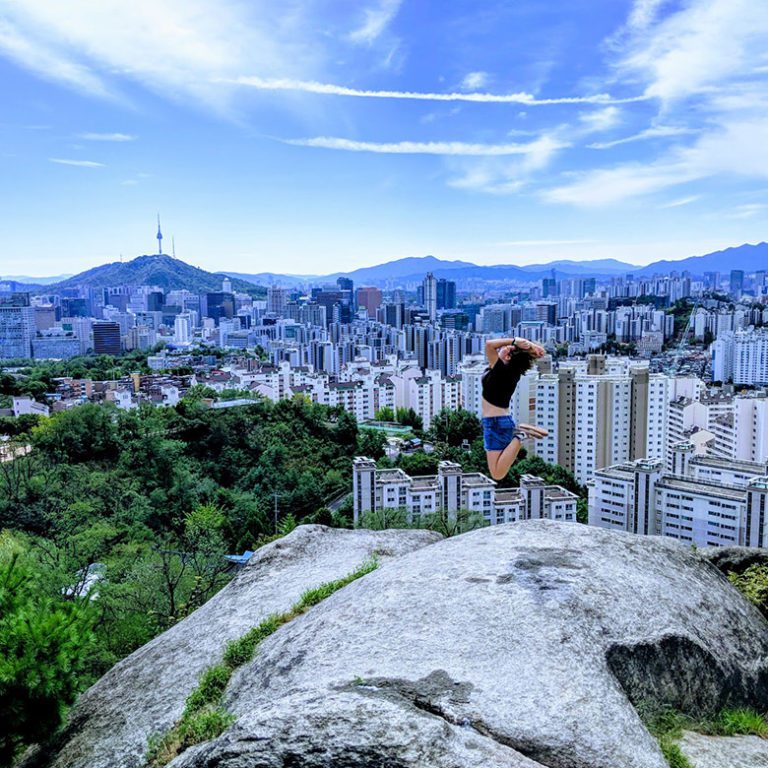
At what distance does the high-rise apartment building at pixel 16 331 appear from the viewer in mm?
55312

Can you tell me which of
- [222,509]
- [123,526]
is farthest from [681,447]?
[123,526]

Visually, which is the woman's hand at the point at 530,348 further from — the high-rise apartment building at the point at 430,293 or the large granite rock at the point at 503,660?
the high-rise apartment building at the point at 430,293

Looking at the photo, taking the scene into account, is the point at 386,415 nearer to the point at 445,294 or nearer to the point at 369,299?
the point at 445,294

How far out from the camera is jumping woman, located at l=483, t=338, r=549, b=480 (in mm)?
3260

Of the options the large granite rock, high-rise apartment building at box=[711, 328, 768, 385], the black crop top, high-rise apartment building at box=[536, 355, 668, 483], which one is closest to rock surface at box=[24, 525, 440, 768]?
the large granite rock

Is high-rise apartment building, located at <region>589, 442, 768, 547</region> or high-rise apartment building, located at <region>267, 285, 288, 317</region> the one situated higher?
high-rise apartment building, located at <region>267, 285, 288, 317</region>

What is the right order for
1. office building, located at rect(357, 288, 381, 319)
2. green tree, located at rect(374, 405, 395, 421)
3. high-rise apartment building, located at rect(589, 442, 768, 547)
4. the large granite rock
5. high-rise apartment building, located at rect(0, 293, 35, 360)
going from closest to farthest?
1. the large granite rock
2. high-rise apartment building, located at rect(589, 442, 768, 547)
3. green tree, located at rect(374, 405, 395, 421)
4. high-rise apartment building, located at rect(0, 293, 35, 360)
5. office building, located at rect(357, 288, 381, 319)

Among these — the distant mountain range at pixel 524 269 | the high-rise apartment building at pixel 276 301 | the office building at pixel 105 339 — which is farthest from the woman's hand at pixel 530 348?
the distant mountain range at pixel 524 269

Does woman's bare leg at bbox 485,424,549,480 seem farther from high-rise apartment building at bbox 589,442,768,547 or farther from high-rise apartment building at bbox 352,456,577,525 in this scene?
high-rise apartment building at bbox 352,456,577,525

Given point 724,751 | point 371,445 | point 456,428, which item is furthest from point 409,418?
point 724,751

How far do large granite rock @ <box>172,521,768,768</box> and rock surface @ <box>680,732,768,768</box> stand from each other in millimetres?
158

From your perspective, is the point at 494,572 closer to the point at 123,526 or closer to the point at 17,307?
the point at 123,526

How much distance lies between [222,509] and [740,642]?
12559 mm

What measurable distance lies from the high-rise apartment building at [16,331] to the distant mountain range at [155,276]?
1546 inches
